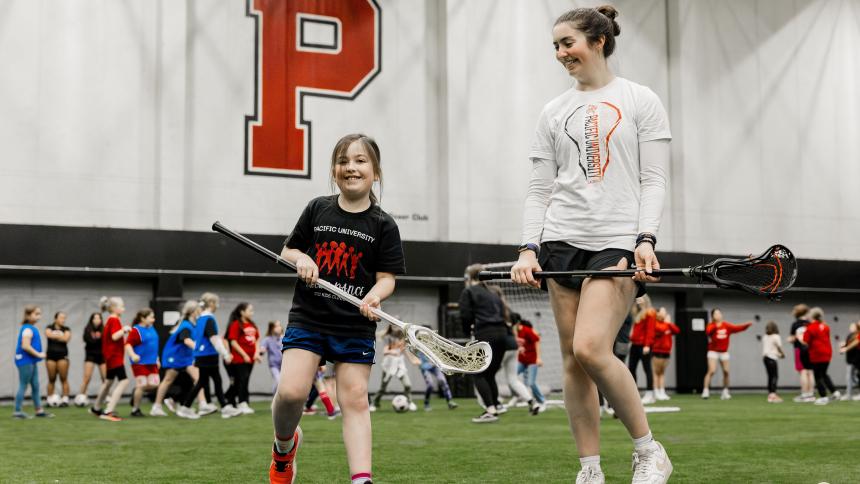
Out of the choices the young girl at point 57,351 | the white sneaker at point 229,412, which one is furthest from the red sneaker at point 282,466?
the young girl at point 57,351

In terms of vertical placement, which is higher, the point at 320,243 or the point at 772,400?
the point at 320,243

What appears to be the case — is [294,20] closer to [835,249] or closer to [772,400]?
[772,400]

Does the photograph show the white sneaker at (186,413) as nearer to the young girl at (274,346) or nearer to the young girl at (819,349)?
the young girl at (274,346)

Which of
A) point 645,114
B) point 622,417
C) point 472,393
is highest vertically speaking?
point 645,114

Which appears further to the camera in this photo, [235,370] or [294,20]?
[294,20]

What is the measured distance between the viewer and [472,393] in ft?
76.3

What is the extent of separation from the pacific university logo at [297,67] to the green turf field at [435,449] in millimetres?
9424

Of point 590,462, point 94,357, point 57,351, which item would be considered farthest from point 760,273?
point 94,357

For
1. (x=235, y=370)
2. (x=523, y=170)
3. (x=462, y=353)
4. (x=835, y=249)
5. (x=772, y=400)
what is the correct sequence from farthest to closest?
(x=835, y=249) → (x=523, y=170) → (x=772, y=400) → (x=235, y=370) → (x=462, y=353)

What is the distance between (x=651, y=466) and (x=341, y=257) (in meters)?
1.73

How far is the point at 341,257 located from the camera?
4.92 meters

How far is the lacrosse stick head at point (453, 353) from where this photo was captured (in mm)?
4707

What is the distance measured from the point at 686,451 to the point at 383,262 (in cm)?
452

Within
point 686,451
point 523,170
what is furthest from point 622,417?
point 523,170
